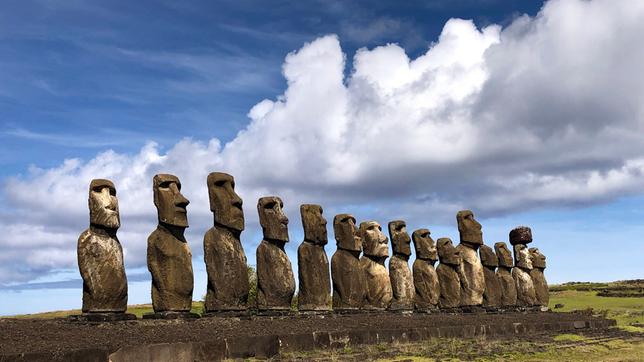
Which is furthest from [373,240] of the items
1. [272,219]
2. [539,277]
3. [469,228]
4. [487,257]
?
[539,277]

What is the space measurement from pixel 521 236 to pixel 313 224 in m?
13.9

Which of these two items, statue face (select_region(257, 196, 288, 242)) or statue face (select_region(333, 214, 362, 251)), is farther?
statue face (select_region(333, 214, 362, 251))

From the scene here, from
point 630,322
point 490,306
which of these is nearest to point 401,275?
point 490,306

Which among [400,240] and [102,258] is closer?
[102,258]

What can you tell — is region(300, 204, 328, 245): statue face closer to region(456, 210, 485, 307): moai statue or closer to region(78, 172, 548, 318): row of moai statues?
region(78, 172, 548, 318): row of moai statues

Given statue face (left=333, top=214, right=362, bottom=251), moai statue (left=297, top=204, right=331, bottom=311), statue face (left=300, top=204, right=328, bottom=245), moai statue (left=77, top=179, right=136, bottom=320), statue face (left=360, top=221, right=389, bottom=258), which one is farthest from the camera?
statue face (left=360, top=221, right=389, bottom=258)

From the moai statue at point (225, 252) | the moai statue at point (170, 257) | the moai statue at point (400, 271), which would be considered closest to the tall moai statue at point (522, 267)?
the moai statue at point (400, 271)

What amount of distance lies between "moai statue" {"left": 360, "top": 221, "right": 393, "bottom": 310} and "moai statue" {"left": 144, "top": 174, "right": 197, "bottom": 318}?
723 centimetres

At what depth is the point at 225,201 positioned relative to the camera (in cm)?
1570

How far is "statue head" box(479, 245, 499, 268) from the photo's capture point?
27.0 meters

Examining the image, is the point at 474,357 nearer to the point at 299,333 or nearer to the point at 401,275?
the point at 299,333

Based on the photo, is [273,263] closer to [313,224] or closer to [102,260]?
[313,224]

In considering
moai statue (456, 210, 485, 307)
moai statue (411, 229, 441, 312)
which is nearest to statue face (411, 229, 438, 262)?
moai statue (411, 229, 441, 312)

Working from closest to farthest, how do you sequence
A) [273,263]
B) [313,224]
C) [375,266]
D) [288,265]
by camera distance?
[273,263] < [288,265] < [313,224] < [375,266]
